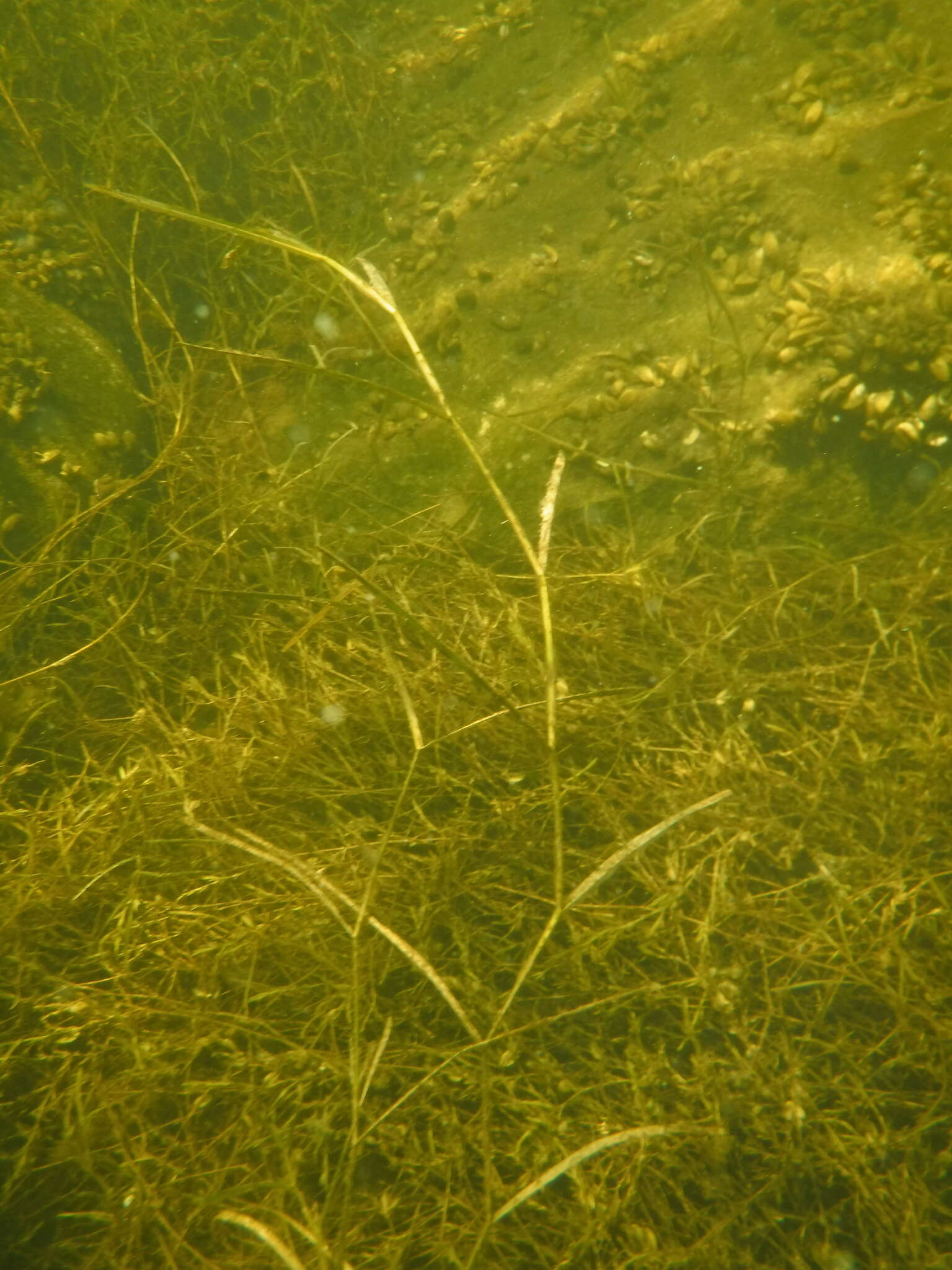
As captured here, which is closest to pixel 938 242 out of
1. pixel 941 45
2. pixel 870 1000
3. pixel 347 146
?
pixel 941 45

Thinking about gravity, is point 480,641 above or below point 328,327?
below

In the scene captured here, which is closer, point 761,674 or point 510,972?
point 510,972

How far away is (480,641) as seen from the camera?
2.65m

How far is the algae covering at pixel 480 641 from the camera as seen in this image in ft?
6.35

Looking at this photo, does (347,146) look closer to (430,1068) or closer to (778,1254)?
(430,1068)

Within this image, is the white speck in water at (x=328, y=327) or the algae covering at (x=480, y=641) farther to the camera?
the white speck in water at (x=328, y=327)

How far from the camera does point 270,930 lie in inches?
88.2

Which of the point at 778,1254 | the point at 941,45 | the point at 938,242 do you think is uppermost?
the point at 941,45

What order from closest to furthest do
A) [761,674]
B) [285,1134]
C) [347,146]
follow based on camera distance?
[285,1134] → [761,674] → [347,146]

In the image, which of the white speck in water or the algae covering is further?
the white speck in water

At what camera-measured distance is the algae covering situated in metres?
1.94

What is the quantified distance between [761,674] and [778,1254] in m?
1.68


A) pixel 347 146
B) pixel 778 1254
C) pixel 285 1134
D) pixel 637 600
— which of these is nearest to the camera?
pixel 778 1254

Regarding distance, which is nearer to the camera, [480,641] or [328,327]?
[480,641]
